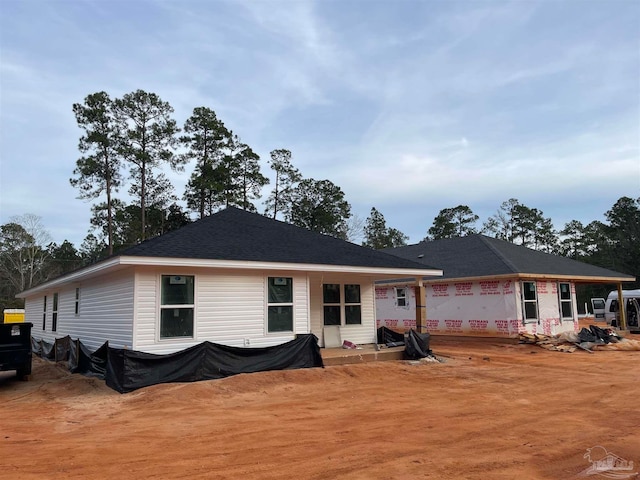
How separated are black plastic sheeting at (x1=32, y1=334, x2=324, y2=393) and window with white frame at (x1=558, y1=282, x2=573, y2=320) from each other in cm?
1424

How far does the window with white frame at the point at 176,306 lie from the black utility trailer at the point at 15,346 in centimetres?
410

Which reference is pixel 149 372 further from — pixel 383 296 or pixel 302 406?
pixel 383 296

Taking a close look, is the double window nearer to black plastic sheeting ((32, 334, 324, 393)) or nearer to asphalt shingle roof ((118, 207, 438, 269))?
asphalt shingle roof ((118, 207, 438, 269))

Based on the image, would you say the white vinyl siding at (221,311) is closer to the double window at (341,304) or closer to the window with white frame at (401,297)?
the double window at (341,304)

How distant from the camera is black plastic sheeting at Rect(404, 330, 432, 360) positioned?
14.0 meters

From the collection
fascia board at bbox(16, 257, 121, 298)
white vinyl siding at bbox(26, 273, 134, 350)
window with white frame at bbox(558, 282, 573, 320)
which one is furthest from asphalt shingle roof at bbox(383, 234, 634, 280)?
fascia board at bbox(16, 257, 121, 298)

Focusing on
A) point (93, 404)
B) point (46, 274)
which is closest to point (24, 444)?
point (93, 404)

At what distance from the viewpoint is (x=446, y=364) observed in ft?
45.2

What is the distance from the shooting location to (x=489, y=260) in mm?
21000

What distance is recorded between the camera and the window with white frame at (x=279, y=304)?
12.4 metres

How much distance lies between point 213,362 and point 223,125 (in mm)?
32452

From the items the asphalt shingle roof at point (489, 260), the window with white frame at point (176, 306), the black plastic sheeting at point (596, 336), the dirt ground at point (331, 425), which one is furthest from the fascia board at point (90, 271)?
the black plastic sheeting at point (596, 336)

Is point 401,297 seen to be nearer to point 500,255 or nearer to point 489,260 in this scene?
point 489,260

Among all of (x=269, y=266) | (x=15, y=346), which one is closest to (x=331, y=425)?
(x=269, y=266)
